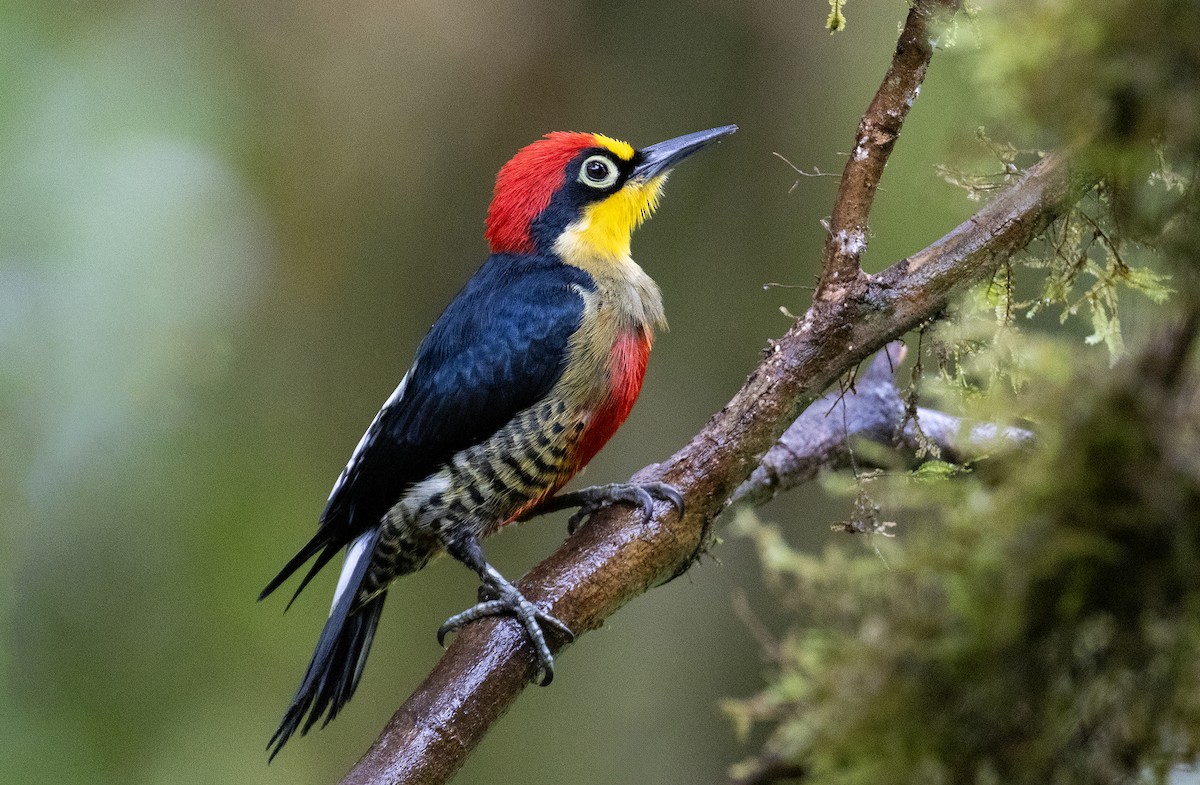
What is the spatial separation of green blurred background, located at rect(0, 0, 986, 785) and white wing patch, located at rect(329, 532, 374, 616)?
2.19 metres

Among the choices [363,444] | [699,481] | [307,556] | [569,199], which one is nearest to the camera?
[699,481]

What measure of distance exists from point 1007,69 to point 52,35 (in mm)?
4686

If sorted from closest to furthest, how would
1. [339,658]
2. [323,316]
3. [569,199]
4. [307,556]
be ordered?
[307,556]
[339,658]
[569,199]
[323,316]

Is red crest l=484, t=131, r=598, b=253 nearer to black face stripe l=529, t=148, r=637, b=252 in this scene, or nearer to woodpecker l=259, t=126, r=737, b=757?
black face stripe l=529, t=148, r=637, b=252

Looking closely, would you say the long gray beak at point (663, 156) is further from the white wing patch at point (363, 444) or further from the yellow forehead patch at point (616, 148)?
the white wing patch at point (363, 444)

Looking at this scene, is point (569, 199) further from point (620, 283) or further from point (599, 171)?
point (620, 283)

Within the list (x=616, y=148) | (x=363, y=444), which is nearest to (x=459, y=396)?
(x=363, y=444)

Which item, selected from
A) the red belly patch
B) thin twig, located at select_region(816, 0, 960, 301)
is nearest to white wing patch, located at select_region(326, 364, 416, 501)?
the red belly patch

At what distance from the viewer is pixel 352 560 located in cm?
289

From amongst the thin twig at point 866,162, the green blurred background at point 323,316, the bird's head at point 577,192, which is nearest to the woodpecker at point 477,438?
the bird's head at point 577,192

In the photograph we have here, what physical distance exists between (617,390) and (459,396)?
44 cm

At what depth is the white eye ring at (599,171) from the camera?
343 centimetres

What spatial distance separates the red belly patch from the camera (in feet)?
9.59

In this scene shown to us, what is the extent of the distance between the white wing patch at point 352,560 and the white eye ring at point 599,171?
1.35 m
